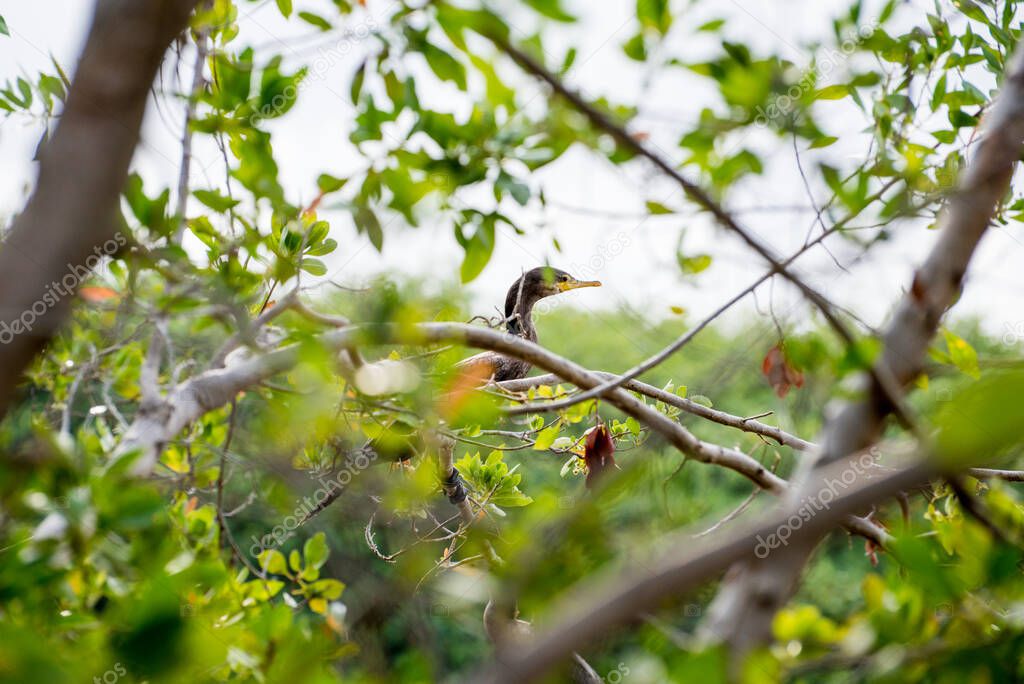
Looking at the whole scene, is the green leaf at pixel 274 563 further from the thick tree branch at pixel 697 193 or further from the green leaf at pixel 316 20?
the thick tree branch at pixel 697 193

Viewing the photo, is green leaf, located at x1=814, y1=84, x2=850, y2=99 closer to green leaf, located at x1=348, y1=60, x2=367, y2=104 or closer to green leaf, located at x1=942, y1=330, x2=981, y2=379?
Answer: green leaf, located at x1=942, y1=330, x2=981, y2=379

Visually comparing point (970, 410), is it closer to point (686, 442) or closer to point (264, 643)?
point (686, 442)

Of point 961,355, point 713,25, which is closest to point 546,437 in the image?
point 961,355

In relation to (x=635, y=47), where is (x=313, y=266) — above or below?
below

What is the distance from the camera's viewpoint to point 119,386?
2.70m

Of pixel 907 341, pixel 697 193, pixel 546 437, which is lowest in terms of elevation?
pixel 546 437

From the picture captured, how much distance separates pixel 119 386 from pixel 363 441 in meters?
1.27

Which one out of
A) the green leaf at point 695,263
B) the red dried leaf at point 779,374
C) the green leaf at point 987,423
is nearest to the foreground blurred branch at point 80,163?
the green leaf at point 987,423

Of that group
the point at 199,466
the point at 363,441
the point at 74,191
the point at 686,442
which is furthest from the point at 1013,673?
the point at 199,466

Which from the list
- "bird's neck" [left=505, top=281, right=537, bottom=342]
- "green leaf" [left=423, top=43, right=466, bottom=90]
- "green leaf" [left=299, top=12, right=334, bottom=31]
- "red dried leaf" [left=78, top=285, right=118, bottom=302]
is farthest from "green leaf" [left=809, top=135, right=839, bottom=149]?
"bird's neck" [left=505, top=281, right=537, bottom=342]

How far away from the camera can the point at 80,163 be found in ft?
2.08

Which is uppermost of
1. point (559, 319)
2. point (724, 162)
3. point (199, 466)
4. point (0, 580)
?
point (724, 162)

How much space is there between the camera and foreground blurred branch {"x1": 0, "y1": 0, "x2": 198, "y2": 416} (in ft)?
2.06

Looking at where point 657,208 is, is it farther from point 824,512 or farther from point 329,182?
point 824,512
